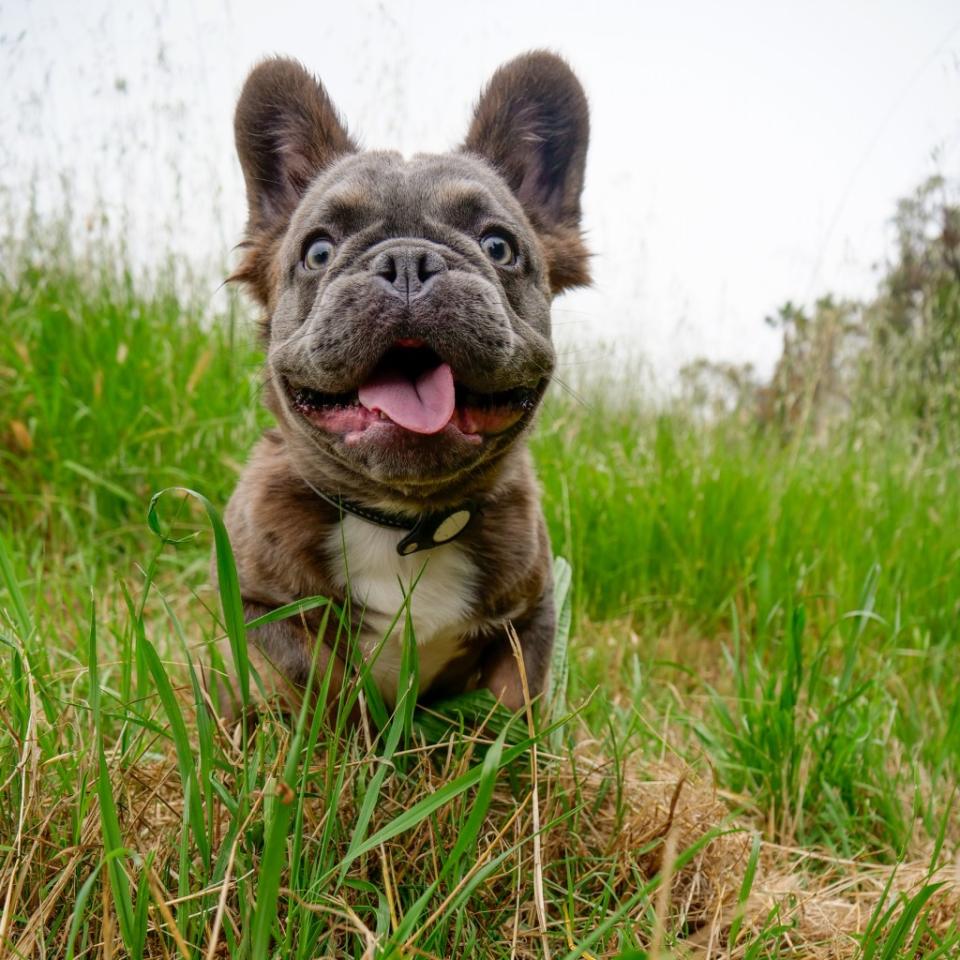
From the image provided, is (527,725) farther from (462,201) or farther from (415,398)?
(462,201)

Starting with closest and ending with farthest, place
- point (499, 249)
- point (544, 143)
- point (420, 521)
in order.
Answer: point (420, 521) → point (499, 249) → point (544, 143)

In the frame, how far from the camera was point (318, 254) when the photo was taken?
8.13 ft

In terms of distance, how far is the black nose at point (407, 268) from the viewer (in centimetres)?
201

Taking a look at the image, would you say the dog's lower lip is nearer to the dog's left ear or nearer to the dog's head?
the dog's head

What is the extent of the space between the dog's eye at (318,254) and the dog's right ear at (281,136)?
0.54 metres

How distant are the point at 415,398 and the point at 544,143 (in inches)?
55.8

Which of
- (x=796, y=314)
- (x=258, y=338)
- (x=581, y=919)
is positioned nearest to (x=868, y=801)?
(x=581, y=919)

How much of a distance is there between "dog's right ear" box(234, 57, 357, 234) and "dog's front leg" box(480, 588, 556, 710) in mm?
1603

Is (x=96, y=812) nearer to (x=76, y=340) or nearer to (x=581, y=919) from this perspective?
(x=581, y=919)

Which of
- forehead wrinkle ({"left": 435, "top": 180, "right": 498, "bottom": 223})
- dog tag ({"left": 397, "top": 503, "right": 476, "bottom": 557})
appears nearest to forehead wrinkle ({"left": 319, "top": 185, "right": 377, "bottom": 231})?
forehead wrinkle ({"left": 435, "top": 180, "right": 498, "bottom": 223})

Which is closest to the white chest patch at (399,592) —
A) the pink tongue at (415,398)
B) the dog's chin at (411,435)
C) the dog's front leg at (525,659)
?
the dog's front leg at (525,659)

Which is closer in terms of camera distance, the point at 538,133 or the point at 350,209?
the point at 350,209

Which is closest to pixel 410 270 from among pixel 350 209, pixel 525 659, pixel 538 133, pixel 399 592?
pixel 350 209

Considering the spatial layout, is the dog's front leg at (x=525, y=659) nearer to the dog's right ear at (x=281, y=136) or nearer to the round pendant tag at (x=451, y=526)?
the round pendant tag at (x=451, y=526)
